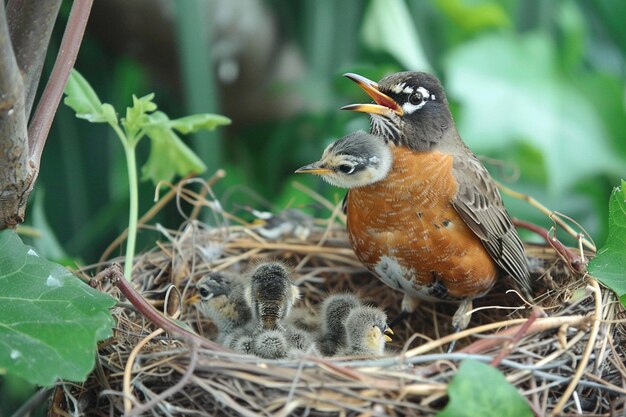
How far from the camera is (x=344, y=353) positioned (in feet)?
8.29

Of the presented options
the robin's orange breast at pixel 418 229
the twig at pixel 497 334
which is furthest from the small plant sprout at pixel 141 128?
the twig at pixel 497 334

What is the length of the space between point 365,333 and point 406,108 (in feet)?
2.40

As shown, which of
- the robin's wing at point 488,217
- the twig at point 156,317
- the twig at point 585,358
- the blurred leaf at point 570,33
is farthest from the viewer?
the blurred leaf at point 570,33

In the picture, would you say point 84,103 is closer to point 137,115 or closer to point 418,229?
point 137,115

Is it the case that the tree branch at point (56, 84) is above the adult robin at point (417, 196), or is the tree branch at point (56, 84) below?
above

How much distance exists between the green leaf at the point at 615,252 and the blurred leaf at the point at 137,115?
4.41 ft

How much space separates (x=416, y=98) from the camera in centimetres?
265

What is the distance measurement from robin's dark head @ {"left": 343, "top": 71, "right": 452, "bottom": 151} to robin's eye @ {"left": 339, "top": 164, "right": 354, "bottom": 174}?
206 mm

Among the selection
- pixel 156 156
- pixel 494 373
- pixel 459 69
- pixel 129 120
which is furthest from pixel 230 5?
pixel 494 373

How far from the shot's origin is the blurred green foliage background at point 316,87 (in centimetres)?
360

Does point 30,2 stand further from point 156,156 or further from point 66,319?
point 156,156

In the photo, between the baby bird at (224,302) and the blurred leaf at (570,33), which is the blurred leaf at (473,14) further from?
the baby bird at (224,302)

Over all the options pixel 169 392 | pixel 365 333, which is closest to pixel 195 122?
pixel 365 333

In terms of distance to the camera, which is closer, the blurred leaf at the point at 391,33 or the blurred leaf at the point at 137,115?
the blurred leaf at the point at 137,115
